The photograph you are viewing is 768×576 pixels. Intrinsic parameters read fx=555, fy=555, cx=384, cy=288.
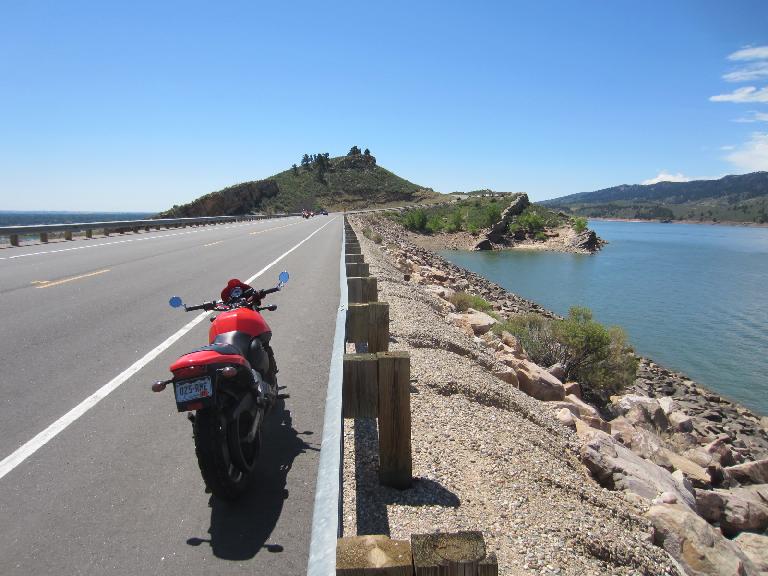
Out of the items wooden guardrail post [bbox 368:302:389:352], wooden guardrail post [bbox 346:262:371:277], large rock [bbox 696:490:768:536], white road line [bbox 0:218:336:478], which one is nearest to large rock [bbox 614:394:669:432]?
large rock [bbox 696:490:768:536]

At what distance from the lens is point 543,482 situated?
4.50 metres

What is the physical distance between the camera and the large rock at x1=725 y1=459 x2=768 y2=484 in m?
8.88

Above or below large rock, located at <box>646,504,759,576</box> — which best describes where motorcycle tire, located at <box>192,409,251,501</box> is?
above

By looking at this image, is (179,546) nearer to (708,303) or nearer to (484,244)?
(708,303)

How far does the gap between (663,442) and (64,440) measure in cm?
940

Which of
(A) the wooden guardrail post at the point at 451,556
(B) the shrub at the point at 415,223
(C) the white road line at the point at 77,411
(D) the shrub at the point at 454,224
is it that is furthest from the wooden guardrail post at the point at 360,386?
(D) the shrub at the point at 454,224

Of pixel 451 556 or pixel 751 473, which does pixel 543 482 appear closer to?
pixel 451 556

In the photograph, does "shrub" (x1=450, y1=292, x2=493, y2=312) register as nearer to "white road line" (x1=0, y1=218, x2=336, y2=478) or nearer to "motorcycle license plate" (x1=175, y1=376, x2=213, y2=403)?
"white road line" (x1=0, y1=218, x2=336, y2=478)

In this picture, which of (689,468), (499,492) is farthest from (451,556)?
(689,468)

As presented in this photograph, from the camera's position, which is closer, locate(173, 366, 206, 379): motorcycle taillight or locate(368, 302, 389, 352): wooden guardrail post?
locate(173, 366, 206, 379): motorcycle taillight

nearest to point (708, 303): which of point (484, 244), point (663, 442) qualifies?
point (663, 442)

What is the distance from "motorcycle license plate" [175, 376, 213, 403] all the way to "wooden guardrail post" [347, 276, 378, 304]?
361 cm

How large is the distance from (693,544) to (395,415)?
3098mm

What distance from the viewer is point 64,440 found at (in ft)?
14.7
